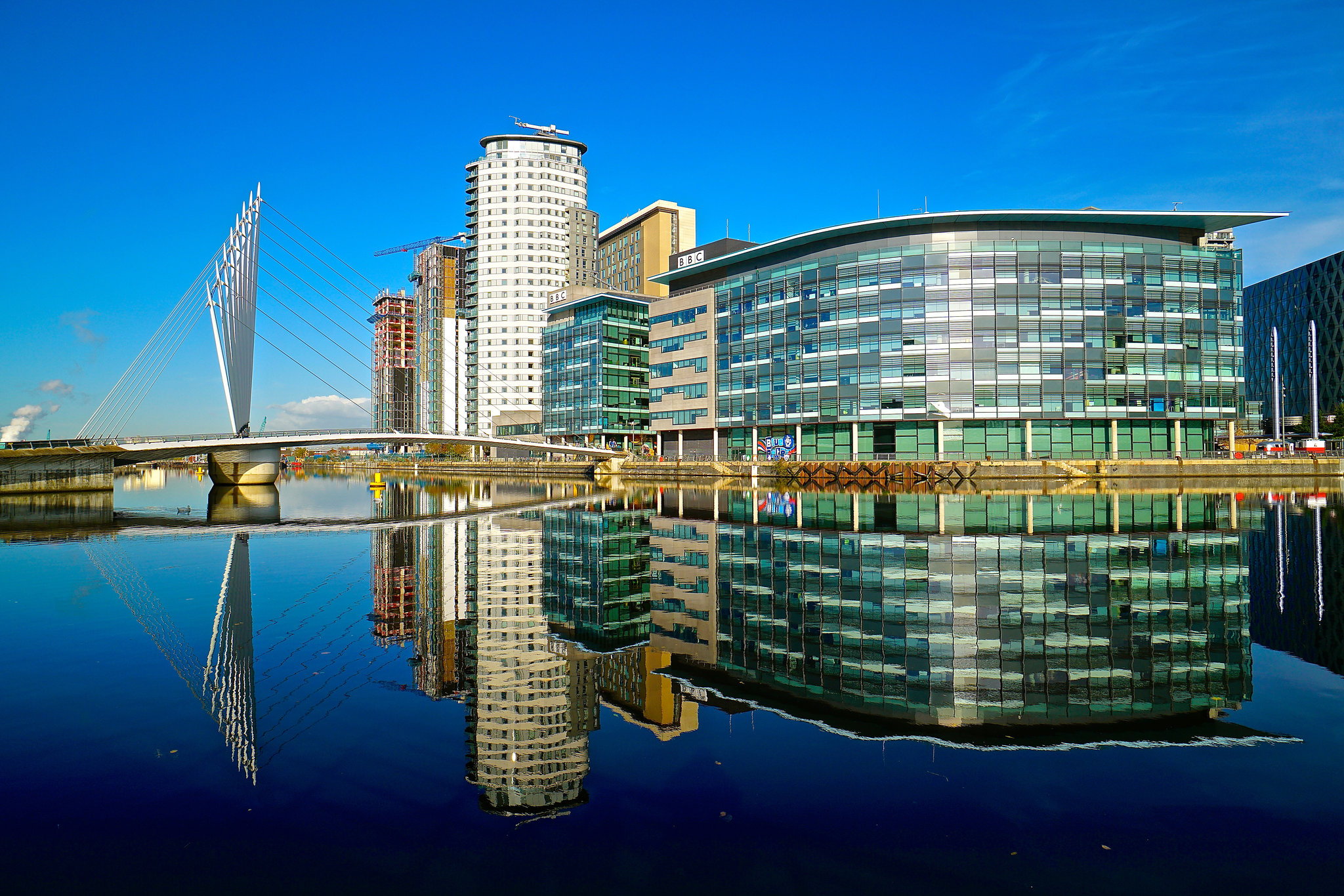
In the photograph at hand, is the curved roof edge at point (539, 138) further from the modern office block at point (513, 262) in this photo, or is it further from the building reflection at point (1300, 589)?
the building reflection at point (1300, 589)

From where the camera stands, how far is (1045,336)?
74688 millimetres

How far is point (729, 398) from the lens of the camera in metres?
92.1

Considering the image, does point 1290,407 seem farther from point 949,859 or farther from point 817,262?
point 949,859

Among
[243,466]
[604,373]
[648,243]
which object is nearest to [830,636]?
[243,466]

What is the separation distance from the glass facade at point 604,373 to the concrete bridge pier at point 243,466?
5019 centimetres

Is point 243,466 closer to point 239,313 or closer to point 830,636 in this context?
point 239,313

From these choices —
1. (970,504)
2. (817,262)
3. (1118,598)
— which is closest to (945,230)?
(817,262)

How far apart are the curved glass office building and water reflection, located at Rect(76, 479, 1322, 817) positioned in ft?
165

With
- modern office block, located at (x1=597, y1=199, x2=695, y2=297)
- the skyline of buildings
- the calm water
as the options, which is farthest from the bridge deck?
modern office block, located at (x1=597, y1=199, x2=695, y2=297)

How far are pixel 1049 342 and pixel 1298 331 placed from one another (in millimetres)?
125496

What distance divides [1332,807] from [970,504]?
3866 cm

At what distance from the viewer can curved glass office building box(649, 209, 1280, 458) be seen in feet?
244

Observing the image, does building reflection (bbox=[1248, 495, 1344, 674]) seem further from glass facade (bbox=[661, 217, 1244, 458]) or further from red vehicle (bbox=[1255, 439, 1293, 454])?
red vehicle (bbox=[1255, 439, 1293, 454])

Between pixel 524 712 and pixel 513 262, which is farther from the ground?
pixel 513 262
